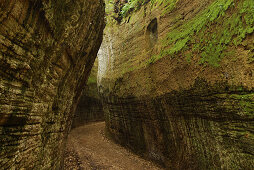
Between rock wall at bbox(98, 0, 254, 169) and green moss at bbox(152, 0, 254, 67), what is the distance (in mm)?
28

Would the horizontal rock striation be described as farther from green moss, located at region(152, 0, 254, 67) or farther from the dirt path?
green moss, located at region(152, 0, 254, 67)

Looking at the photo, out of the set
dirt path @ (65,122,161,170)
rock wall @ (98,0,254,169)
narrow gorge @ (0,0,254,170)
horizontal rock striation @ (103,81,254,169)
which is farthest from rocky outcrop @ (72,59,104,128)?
horizontal rock striation @ (103,81,254,169)

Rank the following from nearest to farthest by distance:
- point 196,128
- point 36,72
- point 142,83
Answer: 1. point 36,72
2. point 196,128
3. point 142,83

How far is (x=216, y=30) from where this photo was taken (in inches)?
209

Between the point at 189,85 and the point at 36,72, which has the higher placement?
the point at 36,72

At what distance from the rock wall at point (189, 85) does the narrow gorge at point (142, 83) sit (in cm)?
4

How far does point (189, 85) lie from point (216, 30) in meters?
2.34

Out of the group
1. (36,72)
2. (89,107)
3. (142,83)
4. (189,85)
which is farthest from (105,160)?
(89,107)

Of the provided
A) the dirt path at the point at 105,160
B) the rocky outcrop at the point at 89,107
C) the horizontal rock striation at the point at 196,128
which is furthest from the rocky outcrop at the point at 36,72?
the rocky outcrop at the point at 89,107

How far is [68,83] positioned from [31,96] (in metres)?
1.97

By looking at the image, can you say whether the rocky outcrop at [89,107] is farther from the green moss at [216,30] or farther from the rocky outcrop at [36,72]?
the green moss at [216,30]

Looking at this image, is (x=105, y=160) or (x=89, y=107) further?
(x=89, y=107)

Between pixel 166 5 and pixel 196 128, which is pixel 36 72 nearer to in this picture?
pixel 196 128

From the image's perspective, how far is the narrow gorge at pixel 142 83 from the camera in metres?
2.67
